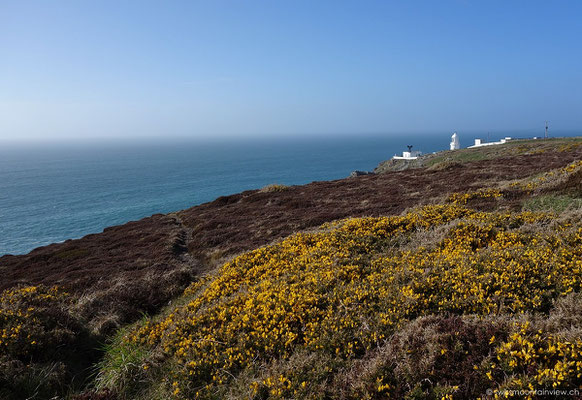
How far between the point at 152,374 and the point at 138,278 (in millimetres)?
9084

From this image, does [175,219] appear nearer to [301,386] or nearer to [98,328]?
[98,328]

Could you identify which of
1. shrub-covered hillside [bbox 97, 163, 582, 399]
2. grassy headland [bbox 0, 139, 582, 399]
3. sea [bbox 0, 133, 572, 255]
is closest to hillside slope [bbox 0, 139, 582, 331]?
grassy headland [bbox 0, 139, 582, 399]

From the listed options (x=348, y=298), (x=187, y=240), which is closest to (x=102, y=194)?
(x=187, y=240)

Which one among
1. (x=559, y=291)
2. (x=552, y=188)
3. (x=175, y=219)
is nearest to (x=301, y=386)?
(x=559, y=291)

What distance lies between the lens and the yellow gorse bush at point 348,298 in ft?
20.6

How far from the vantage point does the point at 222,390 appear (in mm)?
5922

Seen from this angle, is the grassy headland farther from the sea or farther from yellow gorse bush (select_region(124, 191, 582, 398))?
the sea

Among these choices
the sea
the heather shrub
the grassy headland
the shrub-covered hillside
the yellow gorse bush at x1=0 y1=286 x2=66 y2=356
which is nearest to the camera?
the shrub-covered hillside

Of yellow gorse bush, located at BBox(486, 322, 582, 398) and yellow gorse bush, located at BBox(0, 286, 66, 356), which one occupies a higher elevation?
yellow gorse bush, located at BBox(486, 322, 582, 398)

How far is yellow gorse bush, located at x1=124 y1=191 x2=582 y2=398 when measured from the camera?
6.27 metres

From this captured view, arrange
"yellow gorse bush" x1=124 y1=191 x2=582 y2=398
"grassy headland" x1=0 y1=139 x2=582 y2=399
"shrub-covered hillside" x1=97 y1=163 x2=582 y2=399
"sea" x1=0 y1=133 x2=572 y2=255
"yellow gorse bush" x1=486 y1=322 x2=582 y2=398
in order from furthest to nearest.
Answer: "sea" x1=0 y1=133 x2=572 y2=255, "yellow gorse bush" x1=124 y1=191 x2=582 y2=398, "grassy headland" x1=0 y1=139 x2=582 y2=399, "shrub-covered hillside" x1=97 y1=163 x2=582 y2=399, "yellow gorse bush" x1=486 y1=322 x2=582 y2=398

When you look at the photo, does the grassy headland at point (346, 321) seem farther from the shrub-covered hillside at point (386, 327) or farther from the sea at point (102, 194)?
the sea at point (102, 194)

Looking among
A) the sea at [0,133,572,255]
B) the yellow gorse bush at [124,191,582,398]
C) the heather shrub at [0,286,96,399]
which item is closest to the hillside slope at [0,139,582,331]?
the heather shrub at [0,286,96,399]

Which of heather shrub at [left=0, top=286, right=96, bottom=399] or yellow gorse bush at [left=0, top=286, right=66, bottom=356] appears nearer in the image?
heather shrub at [left=0, top=286, right=96, bottom=399]
